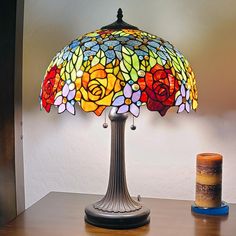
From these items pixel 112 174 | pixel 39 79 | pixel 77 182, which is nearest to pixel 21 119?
pixel 39 79

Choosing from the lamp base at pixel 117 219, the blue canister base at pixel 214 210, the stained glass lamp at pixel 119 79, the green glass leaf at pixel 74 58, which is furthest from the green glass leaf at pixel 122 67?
the blue canister base at pixel 214 210

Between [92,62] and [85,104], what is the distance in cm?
9

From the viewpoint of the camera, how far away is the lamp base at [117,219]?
1044 millimetres

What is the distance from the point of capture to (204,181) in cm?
116

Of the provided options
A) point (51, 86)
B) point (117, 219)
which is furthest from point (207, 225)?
point (51, 86)

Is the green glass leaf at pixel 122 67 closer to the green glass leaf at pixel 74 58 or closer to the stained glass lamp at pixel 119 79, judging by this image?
the stained glass lamp at pixel 119 79

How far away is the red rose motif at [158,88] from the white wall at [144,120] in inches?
15.8

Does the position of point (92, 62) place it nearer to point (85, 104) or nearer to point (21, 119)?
point (85, 104)

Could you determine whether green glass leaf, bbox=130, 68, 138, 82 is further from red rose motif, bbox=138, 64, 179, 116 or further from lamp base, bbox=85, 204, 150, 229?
lamp base, bbox=85, 204, 150, 229

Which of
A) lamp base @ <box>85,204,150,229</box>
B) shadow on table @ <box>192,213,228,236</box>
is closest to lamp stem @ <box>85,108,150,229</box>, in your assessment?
lamp base @ <box>85,204,150,229</box>

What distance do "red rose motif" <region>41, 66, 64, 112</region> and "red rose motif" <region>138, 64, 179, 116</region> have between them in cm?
19

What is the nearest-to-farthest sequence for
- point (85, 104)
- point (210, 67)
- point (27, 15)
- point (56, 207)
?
1. point (85, 104)
2. point (56, 207)
3. point (210, 67)
4. point (27, 15)

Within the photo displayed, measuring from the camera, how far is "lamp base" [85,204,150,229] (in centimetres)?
104

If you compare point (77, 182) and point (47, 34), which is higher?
point (47, 34)
